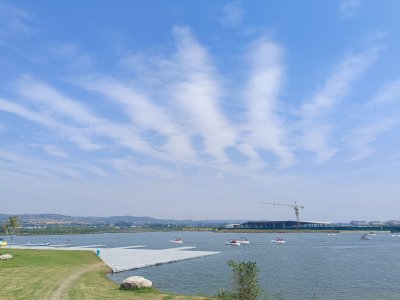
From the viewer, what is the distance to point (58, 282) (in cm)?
5447

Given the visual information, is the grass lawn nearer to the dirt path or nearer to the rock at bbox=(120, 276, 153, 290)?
the dirt path

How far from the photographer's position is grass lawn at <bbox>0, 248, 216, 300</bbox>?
45.7 meters

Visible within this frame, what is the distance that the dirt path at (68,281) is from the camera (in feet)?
147

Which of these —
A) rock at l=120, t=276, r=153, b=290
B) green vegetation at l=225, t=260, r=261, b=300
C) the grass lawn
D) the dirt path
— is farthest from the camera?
rock at l=120, t=276, r=153, b=290

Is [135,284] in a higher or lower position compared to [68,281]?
higher

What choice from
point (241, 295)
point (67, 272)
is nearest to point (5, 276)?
point (67, 272)

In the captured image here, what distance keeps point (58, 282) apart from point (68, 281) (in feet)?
6.14

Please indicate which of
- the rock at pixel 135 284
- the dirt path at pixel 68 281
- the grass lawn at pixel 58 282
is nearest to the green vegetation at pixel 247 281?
the grass lawn at pixel 58 282

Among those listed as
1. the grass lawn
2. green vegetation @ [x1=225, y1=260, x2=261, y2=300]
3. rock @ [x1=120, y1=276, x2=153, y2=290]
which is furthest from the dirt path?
green vegetation @ [x1=225, y1=260, x2=261, y2=300]

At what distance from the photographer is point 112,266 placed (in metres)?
78.6

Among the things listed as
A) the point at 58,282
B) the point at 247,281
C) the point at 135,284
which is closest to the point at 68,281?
the point at 58,282

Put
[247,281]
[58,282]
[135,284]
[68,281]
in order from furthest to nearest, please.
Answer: [68,281]
[58,282]
[135,284]
[247,281]

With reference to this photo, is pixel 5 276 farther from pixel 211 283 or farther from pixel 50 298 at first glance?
pixel 211 283

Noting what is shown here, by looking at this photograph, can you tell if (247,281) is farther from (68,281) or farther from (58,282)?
(68,281)
